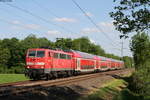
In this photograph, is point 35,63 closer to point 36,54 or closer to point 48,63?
point 36,54

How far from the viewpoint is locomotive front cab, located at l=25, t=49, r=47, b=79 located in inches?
1086

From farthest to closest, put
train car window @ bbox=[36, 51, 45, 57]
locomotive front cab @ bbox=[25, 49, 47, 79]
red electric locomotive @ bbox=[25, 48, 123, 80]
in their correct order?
train car window @ bbox=[36, 51, 45, 57] → red electric locomotive @ bbox=[25, 48, 123, 80] → locomotive front cab @ bbox=[25, 49, 47, 79]

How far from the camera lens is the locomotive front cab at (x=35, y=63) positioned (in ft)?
90.5

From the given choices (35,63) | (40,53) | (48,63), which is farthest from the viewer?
(40,53)

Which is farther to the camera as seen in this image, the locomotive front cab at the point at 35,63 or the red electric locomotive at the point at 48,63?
the red electric locomotive at the point at 48,63

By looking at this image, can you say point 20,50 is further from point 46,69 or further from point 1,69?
point 46,69

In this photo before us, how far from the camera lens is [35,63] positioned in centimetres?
2798

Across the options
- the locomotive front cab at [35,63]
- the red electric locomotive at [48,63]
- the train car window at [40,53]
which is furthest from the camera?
the train car window at [40,53]

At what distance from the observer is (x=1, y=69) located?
86188 mm

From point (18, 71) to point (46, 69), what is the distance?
55338 mm

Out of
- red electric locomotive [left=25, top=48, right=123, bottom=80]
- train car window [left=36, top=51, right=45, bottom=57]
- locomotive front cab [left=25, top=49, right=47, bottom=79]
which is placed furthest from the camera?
train car window [left=36, top=51, right=45, bottom=57]

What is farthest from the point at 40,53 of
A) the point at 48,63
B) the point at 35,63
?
the point at 48,63

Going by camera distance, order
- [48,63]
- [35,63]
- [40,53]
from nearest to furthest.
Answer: [35,63]
[48,63]
[40,53]

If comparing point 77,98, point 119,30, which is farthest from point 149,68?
point 119,30
